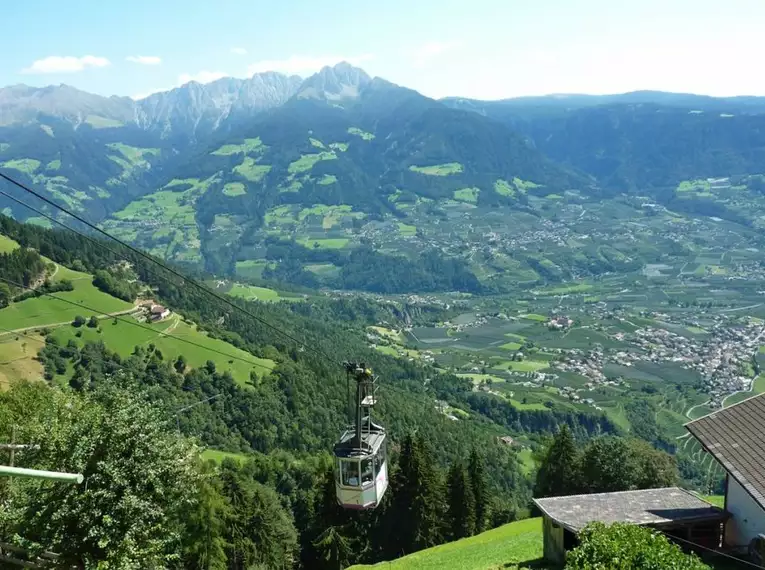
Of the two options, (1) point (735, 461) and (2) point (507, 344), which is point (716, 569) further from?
(2) point (507, 344)

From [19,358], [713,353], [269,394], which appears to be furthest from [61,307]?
[713,353]

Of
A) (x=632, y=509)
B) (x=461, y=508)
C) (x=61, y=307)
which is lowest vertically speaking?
(x=461, y=508)

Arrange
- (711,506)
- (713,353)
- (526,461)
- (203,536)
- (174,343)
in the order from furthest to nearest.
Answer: (713,353) < (174,343) < (526,461) < (203,536) < (711,506)

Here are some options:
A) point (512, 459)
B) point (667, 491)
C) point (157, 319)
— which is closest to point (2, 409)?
point (667, 491)

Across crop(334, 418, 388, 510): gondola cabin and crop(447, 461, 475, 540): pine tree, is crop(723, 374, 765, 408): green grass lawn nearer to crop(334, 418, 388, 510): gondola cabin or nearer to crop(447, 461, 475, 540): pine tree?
crop(447, 461, 475, 540): pine tree

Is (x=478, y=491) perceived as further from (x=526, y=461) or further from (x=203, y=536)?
(x=526, y=461)

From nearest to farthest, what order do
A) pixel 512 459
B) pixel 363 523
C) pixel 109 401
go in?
pixel 109 401 < pixel 363 523 < pixel 512 459

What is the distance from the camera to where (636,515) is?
25469 millimetres

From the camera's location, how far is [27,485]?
918 inches

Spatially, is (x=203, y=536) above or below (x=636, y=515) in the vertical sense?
below

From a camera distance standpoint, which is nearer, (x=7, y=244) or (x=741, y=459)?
(x=741, y=459)

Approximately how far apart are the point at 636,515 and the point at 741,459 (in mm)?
4820

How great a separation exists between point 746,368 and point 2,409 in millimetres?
165172

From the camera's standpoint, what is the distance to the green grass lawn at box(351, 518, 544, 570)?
29.7 metres
